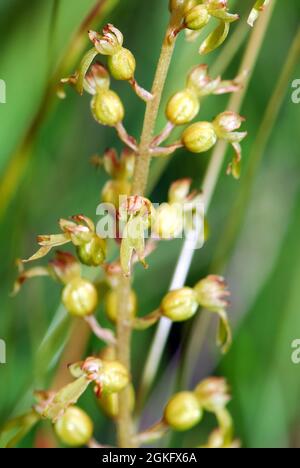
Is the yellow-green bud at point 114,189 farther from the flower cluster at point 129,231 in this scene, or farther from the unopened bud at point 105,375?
the unopened bud at point 105,375

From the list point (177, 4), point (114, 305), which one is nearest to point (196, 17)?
point (177, 4)

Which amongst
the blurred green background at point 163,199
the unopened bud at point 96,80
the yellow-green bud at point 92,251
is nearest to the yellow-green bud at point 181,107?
the unopened bud at point 96,80

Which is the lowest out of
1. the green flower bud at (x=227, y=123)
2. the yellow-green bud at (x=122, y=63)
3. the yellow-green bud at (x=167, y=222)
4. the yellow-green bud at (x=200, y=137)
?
the yellow-green bud at (x=167, y=222)

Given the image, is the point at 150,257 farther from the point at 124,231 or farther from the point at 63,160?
the point at 124,231

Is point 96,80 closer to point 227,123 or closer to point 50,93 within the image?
point 50,93

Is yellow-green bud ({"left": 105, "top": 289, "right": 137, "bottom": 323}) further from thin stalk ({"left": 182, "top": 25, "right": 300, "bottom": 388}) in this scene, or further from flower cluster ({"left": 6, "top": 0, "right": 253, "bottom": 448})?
thin stalk ({"left": 182, "top": 25, "right": 300, "bottom": 388})
